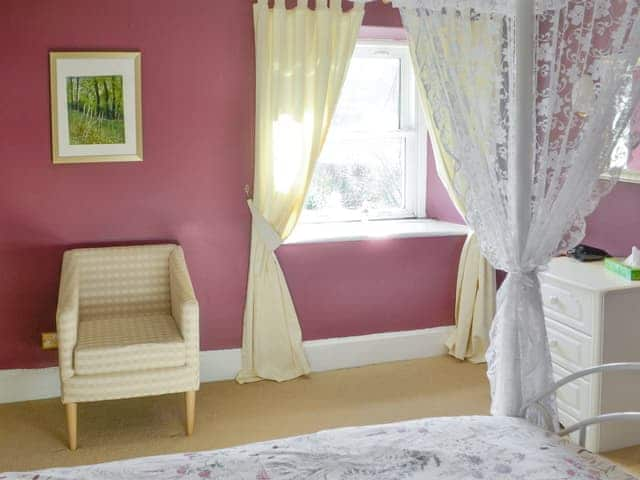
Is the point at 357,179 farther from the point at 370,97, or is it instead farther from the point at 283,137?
the point at 283,137

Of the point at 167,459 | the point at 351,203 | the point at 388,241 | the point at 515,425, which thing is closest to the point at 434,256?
the point at 388,241

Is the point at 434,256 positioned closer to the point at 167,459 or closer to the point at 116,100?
the point at 116,100

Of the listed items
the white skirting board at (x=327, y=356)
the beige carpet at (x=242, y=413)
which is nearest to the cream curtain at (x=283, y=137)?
the white skirting board at (x=327, y=356)

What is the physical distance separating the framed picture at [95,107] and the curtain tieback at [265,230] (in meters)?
0.69

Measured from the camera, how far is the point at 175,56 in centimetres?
409

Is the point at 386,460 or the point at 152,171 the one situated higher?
the point at 152,171

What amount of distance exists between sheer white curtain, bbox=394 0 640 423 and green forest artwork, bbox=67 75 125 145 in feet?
6.36

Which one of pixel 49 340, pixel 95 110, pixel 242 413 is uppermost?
pixel 95 110

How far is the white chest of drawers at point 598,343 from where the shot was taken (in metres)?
3.26

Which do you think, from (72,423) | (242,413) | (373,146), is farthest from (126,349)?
(373,146)

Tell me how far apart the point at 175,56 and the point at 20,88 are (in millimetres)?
789

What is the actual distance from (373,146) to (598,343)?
2.10 metres

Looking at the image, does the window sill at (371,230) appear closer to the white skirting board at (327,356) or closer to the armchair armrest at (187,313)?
the white skirting board at (327,356)

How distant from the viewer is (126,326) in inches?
149
